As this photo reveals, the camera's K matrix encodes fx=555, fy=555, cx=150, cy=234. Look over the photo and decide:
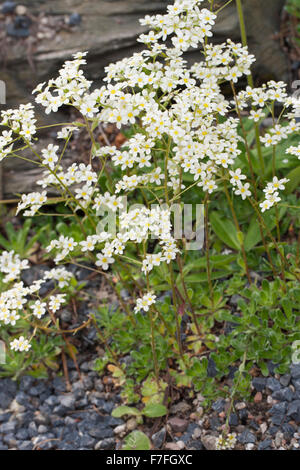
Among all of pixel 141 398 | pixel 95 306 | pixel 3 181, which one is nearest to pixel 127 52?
pixel 3 181

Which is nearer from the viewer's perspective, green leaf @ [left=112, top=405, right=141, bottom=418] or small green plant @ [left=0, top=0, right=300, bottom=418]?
small green plant @ [left=0, top=0, right=300, bottom=418]

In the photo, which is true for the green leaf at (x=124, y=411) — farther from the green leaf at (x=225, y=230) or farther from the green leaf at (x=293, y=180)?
the green leaf at (x=293, y=180)

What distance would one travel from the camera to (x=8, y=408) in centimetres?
321

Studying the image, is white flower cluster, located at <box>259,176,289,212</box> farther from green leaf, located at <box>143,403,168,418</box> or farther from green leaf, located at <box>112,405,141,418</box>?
green leaf, located at <box>112,405,141,418</box>

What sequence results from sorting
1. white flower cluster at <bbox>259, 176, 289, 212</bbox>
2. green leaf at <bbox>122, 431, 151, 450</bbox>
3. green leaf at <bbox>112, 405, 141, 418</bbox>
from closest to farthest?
white flower cluster at <bbox>259, 176, 289, 212</bbox>, green leaf at <bbox>122, 431, 151, 450</bbox>, green leaf at <bbox>112, 405, 141, 418</bbox>

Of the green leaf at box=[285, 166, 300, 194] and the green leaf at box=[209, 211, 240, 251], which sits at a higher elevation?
the green leaf at box=[285, 166, 300, 194]

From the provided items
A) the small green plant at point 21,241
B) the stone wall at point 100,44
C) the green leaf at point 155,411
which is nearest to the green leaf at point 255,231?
the green leaf at point 155,411

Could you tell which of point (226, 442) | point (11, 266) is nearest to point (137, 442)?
point (226, 442)

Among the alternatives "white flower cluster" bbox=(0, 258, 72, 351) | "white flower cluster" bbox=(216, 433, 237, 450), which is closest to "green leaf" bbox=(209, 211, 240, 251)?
"white flower cluster" bbox=(0, 258, 72, 351)

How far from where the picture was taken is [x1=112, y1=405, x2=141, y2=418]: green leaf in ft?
9.27

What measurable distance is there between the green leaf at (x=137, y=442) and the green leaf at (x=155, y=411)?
0.34 feet

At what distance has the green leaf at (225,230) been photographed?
10.7ft

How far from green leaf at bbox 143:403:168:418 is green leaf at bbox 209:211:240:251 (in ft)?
3.38

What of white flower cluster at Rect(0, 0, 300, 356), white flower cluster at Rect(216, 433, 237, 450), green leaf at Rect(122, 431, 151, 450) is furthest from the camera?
green leaf at Rect(122, 431, 151, 450)
